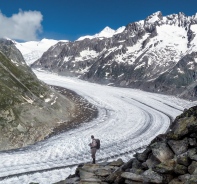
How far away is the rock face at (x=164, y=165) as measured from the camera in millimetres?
13578

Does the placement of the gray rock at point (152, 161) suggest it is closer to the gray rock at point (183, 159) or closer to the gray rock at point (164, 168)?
the gray rock at point (164, 168)

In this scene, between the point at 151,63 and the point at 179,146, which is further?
the point at 151,63

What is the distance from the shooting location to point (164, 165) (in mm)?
13859

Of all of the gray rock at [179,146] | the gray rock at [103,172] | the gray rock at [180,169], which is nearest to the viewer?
the gray rock at [180,169]

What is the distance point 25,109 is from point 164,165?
2831 cm

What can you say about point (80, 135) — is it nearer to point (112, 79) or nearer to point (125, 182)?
point (125, 182)

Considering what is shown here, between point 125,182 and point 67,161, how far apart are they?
1263cm

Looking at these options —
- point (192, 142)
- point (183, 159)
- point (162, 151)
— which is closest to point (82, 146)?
point (162, 151)

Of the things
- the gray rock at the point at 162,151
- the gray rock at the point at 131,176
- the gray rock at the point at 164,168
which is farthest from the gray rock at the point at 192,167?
the gray rock at the point at 131,176

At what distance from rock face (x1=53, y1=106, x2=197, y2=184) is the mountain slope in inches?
679

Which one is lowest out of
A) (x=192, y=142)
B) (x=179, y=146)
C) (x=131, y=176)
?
(x=131, y=176)

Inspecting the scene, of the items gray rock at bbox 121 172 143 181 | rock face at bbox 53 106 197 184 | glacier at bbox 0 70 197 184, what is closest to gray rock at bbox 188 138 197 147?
rock face at bbox 53 106 197 184

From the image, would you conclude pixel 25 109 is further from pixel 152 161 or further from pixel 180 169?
pixel 180 169

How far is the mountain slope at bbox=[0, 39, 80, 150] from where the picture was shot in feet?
111
